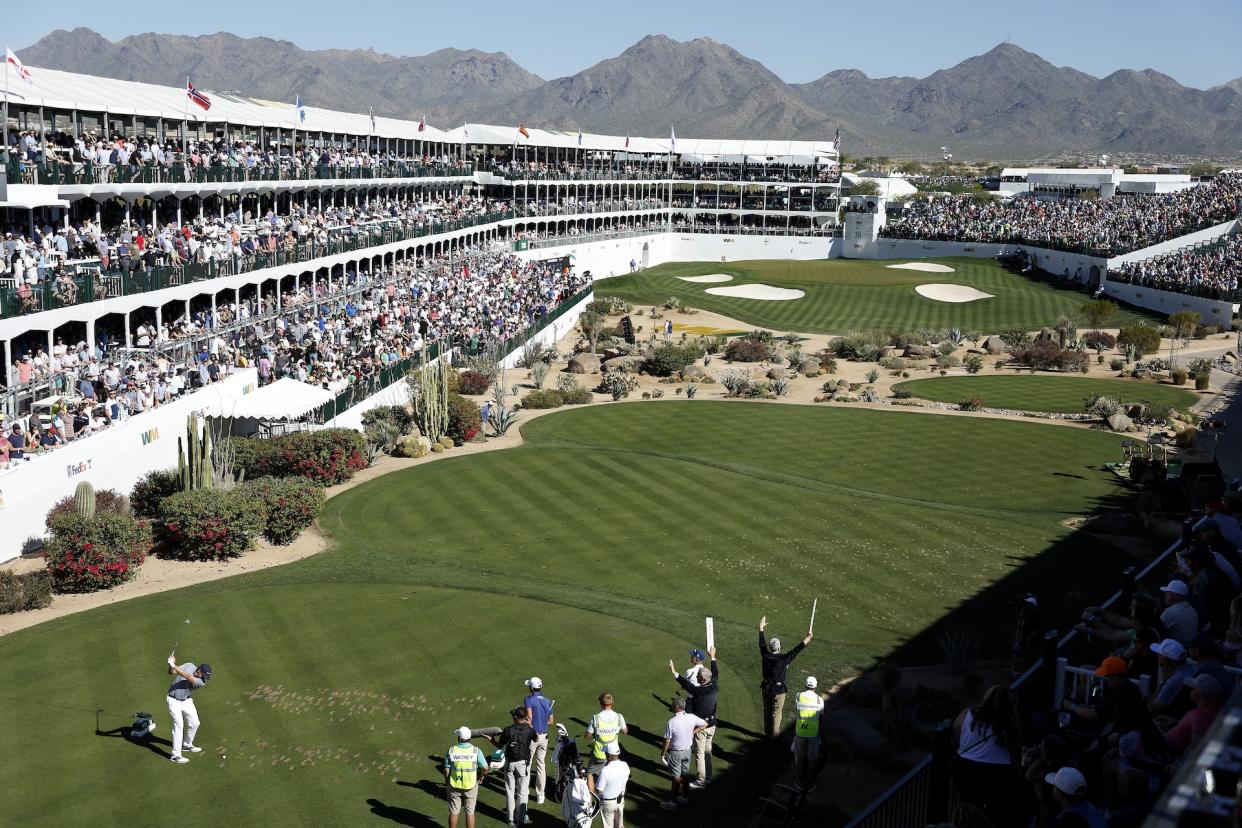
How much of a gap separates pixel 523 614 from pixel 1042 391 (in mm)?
30968

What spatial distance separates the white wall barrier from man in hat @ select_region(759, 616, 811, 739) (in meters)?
17.3

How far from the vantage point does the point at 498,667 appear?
18.1 m

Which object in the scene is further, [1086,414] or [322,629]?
[1086,414]

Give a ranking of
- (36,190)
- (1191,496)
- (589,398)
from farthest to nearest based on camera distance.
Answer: (589,398), (36,190), (1191,496)

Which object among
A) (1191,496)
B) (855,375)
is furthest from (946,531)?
(855,375)

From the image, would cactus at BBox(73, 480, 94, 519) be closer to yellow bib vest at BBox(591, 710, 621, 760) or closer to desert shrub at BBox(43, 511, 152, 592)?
desert shrub at BBox(43, 511, 152, 592)

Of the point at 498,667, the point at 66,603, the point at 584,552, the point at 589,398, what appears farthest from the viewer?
the point at 589,398

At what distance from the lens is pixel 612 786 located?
12.4 metres

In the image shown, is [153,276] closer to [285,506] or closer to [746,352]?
[285,506]

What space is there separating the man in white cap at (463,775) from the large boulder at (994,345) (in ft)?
153

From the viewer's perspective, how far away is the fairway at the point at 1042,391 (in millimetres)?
41500

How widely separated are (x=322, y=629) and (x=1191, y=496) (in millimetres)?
20690

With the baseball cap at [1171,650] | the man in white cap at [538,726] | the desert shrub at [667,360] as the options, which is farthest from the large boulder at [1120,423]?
the man in white cap at [538,726]

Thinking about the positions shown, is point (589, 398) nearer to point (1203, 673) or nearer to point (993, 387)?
point (993, 387)
